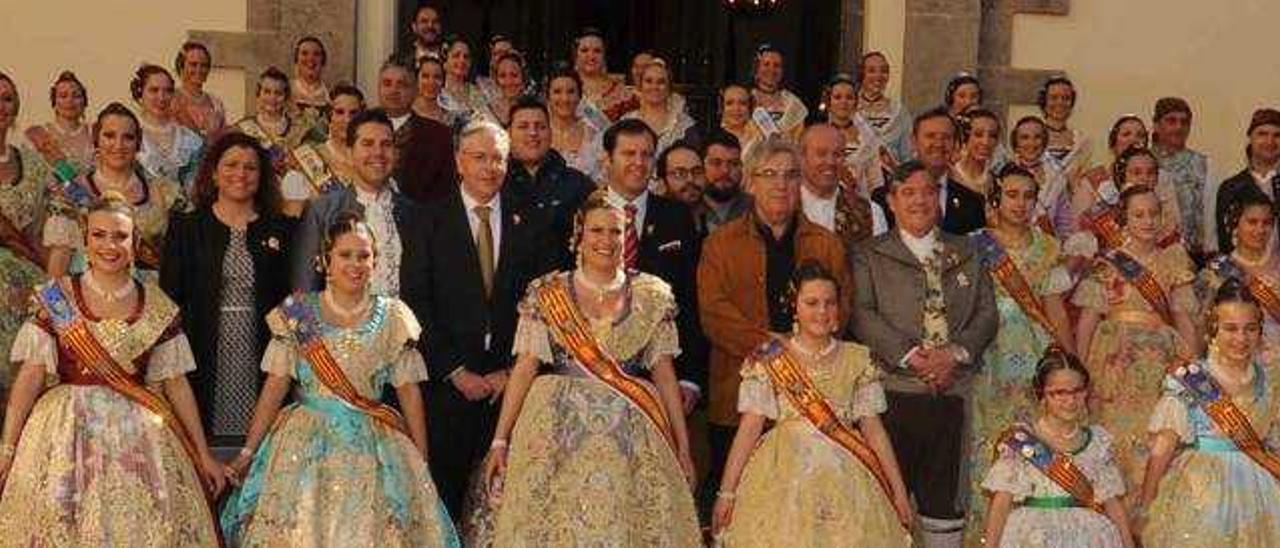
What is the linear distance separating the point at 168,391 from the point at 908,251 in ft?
8.71

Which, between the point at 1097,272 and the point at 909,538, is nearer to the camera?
the point at 909,538

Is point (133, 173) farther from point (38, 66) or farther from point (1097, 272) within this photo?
point (1097, 272)

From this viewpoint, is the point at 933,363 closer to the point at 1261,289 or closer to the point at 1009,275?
the point at 1009,275

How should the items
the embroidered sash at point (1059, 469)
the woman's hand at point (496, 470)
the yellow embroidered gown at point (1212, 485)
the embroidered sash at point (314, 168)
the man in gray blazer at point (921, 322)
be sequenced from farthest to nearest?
1. the embroidered sash at point (314, 168)
2. the man in gray blazer at point (921, 322)
3. the yellow embroidered gown at point (1212, 485)
4. the embroidered sash at point (1059, 469)
5. the woman's hand at point (496, 470)

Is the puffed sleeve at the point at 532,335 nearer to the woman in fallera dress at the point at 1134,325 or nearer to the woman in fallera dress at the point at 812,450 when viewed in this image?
the woman in fallera dress at the point at 812,450

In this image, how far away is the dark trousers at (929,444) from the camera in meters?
8.17

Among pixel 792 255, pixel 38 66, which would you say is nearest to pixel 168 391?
pixel 792 255

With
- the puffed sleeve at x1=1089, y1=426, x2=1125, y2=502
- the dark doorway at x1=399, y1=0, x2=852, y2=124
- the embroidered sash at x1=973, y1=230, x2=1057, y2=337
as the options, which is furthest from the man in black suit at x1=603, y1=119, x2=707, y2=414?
the dark doorway at x1=399, y1=0, x2=852, y2=124

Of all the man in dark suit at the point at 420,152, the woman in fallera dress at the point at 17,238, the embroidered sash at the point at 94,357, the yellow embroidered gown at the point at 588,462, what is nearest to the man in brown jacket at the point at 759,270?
the yellow embroidered gown at the point at 588,462

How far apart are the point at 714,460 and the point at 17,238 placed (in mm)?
2935

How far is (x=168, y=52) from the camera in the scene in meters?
11.3

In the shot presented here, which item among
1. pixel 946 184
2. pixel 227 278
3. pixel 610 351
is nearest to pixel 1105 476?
pixel 610 351

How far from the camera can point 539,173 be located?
28.0ft

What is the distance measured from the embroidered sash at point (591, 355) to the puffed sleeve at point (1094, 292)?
211 centimetres
